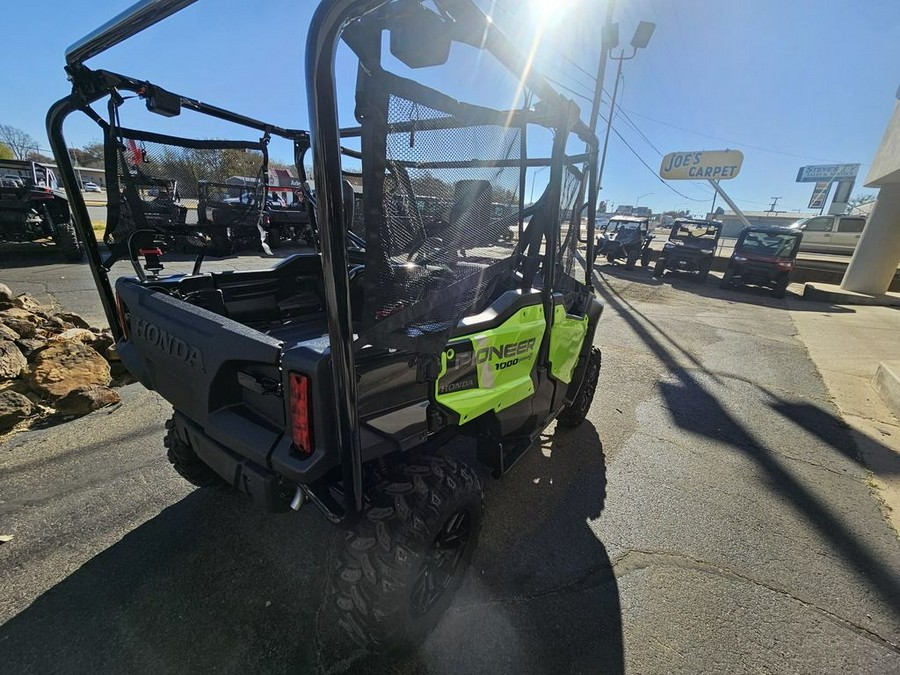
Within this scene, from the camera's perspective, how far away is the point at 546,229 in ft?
6.98

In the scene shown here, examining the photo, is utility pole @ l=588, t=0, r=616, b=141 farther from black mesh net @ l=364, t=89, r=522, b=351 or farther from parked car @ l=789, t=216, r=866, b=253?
parked car @ l=789, t=216, r=866, b=253

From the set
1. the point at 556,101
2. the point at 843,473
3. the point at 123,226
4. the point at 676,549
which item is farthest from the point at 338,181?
the point at 843,473

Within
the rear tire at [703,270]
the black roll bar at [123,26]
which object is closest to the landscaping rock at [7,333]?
the black roll bar at [123,26]

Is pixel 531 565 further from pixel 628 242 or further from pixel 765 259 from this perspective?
pixel 628 242

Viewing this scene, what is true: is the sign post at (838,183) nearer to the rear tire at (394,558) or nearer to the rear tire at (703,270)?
the rear tire at (703,270)

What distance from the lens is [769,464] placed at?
10.9ft

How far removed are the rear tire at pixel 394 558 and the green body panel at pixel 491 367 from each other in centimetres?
31

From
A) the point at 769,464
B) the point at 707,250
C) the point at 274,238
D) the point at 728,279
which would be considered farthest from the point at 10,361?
the point at 707,250

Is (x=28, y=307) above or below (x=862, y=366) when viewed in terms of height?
above

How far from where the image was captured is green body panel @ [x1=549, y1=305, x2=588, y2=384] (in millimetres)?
2510

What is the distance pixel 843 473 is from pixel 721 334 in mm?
4929

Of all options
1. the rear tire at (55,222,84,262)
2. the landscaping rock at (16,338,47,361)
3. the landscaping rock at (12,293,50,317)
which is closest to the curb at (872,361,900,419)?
the landscaping rock at (16,338,47,361)

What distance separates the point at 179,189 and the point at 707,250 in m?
16.1

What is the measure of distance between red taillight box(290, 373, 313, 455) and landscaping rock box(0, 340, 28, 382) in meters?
3.54
